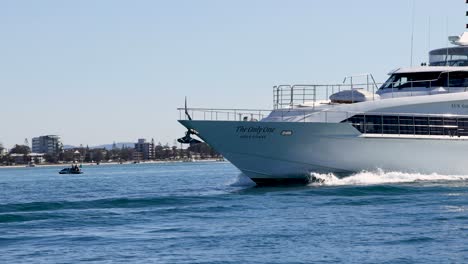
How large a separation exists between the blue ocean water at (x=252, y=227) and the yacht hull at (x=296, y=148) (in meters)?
1.35

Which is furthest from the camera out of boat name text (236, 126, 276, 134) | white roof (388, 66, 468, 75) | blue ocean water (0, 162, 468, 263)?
white roof (388, 66, 468, 75)

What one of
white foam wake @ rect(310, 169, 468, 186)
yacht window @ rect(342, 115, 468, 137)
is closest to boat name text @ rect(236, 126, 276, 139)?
white foam wake @ rect(310, 169, 468, 186)

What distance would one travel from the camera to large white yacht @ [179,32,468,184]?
3809 centimetres

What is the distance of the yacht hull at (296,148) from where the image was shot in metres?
38.0

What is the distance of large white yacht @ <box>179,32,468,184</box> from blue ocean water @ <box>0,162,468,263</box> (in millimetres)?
1606

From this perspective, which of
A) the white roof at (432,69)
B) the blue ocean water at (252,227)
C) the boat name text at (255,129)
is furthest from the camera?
the white roof at (432,69)

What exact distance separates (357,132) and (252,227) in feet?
46.2

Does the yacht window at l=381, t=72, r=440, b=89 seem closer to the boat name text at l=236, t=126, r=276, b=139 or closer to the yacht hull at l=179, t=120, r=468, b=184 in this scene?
the yacht hull at l=179, t=120, r=468, b=184

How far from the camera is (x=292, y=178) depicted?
38.9 meters

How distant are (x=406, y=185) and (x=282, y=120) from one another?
585 cm

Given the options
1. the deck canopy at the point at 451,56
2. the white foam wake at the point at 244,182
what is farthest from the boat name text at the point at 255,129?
the deck canopy at the point at 451,56

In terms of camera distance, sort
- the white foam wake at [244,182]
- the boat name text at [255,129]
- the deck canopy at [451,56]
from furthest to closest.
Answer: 1. the deck canopy at [451,56]
2. the white foam wake at [244,182]
3. the boat name text at [255,129]

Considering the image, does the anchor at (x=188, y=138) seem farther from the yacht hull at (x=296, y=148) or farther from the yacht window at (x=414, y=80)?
the yacht window at (x=414, y=80)

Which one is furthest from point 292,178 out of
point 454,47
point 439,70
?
point 454,47
